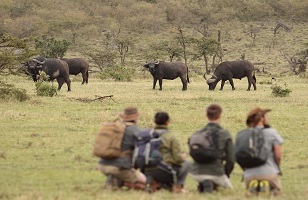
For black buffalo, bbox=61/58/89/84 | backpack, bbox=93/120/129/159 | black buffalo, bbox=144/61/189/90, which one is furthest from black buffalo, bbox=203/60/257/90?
backpack, bbox=93/120/129/159

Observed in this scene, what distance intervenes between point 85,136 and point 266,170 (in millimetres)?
7118

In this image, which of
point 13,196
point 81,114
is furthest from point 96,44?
point 13,196

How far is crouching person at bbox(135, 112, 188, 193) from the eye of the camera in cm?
967

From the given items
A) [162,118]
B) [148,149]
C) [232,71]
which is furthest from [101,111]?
[232,71]

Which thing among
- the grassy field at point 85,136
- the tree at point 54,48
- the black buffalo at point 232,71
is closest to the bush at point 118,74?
the black buffalo at point 232,71

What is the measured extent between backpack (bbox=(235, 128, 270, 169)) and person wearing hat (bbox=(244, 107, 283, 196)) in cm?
13

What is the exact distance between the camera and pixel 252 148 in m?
9.36

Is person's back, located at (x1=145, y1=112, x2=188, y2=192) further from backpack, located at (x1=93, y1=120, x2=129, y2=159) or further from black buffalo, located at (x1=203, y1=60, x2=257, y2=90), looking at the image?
black buffalo, located at (x1=203, y1=60, x2=257, y2=90)

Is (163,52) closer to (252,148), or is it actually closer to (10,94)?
(10,94)

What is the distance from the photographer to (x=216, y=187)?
9727mm

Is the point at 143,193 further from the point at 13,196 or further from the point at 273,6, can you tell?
the point at 273,6

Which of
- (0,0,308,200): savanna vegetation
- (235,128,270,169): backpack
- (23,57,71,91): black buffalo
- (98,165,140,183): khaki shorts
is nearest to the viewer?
(235,128,270,169): backpack

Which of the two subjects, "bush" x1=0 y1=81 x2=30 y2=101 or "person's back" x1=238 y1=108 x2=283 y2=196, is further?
"bush" x1=0 y1=81 x2=30 y2=101

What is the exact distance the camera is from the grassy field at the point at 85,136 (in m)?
10.1
